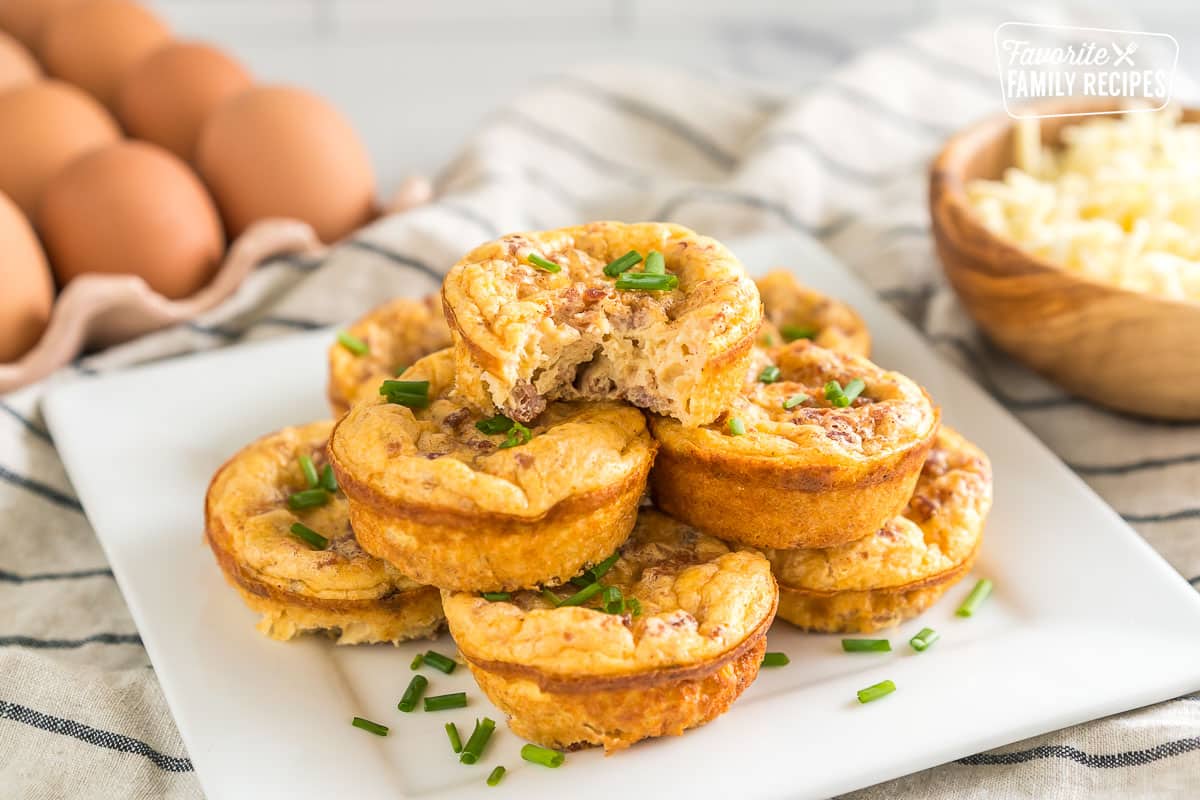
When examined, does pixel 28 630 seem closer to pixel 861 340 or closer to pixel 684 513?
pixel 684 513

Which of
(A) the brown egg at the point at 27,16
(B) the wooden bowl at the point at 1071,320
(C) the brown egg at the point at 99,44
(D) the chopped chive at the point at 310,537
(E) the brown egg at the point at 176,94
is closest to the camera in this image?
(D) the chopped chive at the point at 310,537

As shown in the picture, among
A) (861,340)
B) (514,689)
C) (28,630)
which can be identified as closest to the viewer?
(514,689)

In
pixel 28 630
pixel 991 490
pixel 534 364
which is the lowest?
pixel 28 630

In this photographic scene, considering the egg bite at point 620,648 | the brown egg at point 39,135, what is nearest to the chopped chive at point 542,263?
the egg bite at point 620,648

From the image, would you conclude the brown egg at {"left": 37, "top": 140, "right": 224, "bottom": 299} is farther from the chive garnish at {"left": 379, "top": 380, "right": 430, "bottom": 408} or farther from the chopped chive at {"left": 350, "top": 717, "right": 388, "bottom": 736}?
A: the chopped chive at {"left": 350, "top": 717, "right": 388, "bottom": 736}

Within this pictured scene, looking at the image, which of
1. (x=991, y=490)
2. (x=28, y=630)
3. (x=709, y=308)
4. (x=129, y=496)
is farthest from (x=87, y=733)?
(x=991, y=490)

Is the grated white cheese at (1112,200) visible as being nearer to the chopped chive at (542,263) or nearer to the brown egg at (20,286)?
the chopped chive at (542,263)

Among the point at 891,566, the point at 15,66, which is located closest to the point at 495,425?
the point at 891,566
